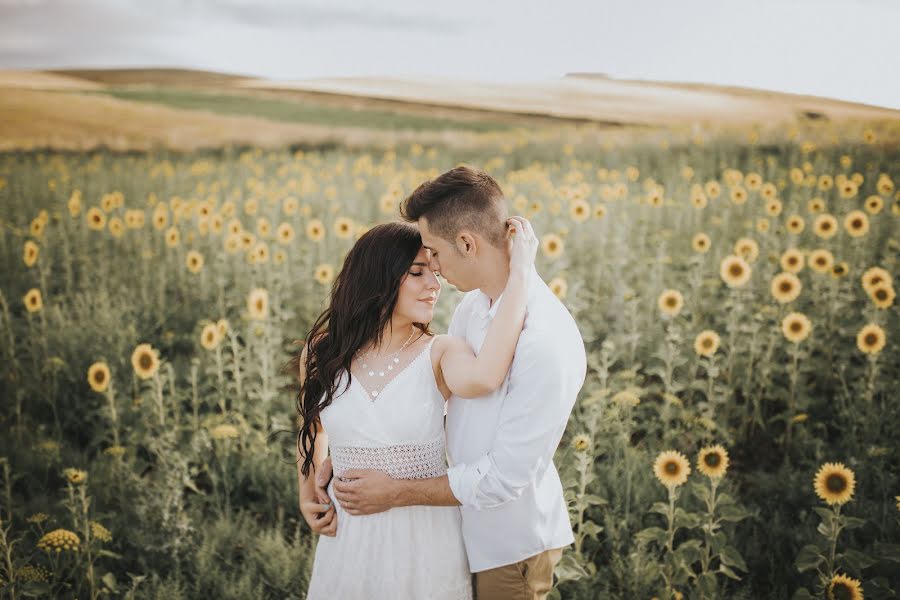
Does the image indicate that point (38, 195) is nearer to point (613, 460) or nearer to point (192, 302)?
point (192, 302)

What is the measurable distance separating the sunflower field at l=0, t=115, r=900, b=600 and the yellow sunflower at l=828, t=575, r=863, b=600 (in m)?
0.01

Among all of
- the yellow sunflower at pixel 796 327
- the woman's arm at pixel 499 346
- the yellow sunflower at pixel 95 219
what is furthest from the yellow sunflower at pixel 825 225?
the yellow sunflower at pixel 95 219

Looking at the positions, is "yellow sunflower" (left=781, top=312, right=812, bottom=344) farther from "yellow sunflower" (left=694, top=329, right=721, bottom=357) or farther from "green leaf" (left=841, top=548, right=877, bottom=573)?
"green leaf" (left=841, top=548, right=877, bottom=573)

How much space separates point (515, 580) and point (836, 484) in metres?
1.38

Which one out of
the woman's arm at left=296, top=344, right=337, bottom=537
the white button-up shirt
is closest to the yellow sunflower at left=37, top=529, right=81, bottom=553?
the woman's arm at left=296, top=344, right=337, bottom=537

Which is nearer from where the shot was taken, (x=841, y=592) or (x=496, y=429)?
(x=496, y=429)

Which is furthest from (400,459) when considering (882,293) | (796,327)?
(882,293)

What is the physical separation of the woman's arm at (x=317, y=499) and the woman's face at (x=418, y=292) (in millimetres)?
439

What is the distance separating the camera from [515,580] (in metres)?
1.98

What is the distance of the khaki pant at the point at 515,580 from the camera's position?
77.9 inches

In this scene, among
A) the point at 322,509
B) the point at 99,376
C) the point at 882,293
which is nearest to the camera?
the point at 322,509

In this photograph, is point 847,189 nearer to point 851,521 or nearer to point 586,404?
point 586,404

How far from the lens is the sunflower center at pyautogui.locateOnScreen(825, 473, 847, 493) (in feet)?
8.22

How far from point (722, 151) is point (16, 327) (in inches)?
362
